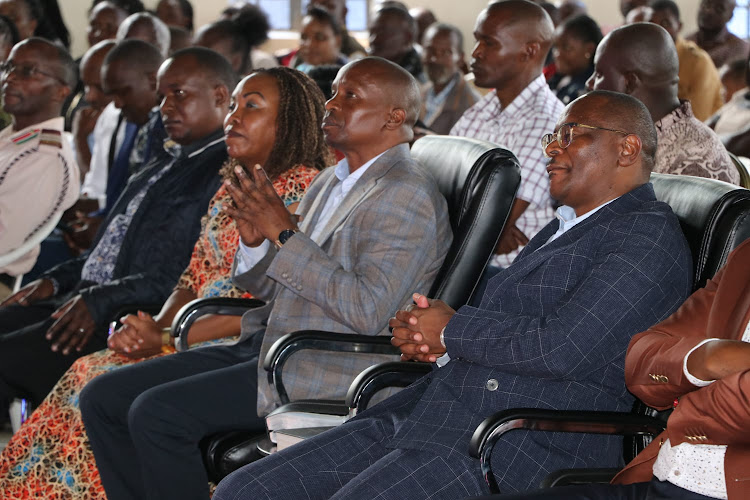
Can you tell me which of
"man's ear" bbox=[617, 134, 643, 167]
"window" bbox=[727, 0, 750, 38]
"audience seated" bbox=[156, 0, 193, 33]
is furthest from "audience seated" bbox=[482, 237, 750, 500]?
"window" bbox=[727, 0, 750, 38]

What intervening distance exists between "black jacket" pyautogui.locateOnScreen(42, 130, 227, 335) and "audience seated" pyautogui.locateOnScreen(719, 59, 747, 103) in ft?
13.5

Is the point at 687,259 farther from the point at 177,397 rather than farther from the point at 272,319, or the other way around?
the point at 177,397

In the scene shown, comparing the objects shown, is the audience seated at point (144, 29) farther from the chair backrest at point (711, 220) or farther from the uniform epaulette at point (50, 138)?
the chair backrest at point (711, 220)

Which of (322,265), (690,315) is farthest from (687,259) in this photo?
(322,265)

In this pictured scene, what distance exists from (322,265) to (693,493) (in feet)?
3.80

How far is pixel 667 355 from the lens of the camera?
74.0 inches

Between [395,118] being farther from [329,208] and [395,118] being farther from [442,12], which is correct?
[442,12]

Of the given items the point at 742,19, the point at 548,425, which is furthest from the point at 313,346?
the point at 742,19

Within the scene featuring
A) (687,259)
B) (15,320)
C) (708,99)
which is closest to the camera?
(687,259)

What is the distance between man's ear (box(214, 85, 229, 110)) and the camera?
12.3ft

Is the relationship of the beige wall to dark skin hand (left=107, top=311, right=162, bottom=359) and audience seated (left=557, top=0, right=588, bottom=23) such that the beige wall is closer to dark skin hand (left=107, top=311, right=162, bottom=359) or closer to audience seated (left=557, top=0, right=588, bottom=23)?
audience seated (left=557, top=0, right=588, bottom=23)

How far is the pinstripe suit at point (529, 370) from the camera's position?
2.09 meters

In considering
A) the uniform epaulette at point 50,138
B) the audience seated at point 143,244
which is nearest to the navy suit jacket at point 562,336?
the audience seated at point 143,244

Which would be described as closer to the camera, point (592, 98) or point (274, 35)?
point (592, 98)
